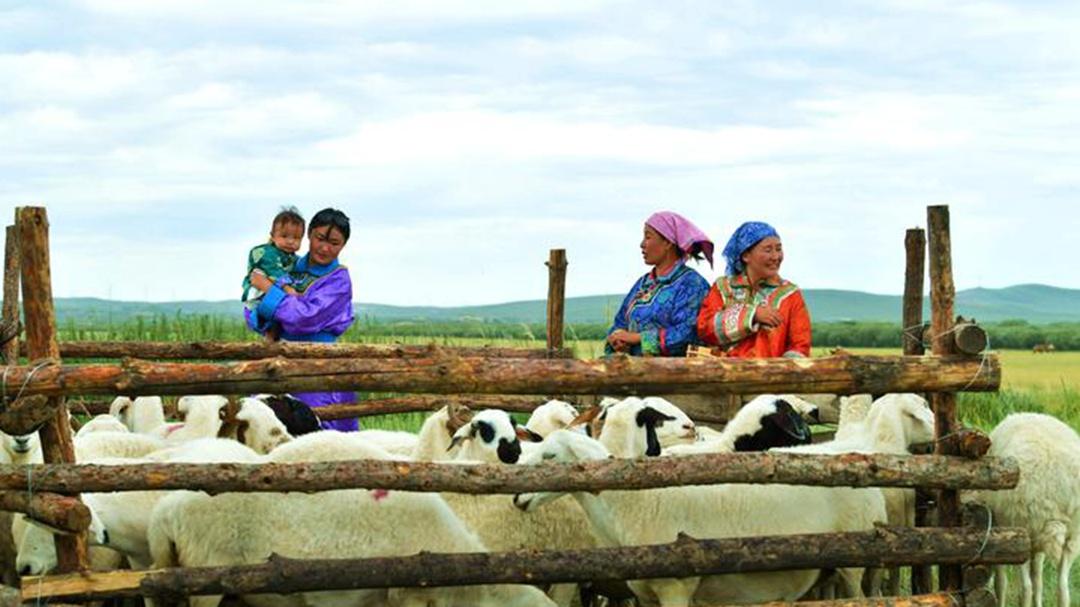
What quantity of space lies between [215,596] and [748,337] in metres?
4.60

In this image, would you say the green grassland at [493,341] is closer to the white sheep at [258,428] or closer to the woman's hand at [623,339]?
the woman's hand at [623,339]

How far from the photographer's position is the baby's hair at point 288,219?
11117 mm

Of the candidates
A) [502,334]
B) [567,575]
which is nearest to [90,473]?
[567,575]

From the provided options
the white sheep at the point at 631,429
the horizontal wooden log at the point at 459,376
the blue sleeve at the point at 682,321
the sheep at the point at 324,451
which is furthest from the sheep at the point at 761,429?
the sheep at the point at 324,451

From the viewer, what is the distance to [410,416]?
1623cm

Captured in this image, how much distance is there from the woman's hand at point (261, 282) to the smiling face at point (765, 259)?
3.55 meters

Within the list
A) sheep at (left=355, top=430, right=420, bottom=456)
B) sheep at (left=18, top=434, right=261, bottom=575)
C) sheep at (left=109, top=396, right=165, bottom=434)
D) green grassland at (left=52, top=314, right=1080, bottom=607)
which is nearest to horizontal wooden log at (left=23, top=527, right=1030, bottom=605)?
sheep at (left=18, top=434, right=261, bottom=575)

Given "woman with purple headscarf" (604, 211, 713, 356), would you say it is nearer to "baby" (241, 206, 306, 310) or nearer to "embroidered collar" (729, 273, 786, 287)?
"embroidered collar" (729, 273, 786, 287)

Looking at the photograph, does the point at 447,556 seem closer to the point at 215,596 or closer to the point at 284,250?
the point at 215,596

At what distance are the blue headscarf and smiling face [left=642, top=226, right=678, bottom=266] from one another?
459 mm

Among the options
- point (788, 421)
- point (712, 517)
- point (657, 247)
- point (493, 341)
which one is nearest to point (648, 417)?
point (788, 421)

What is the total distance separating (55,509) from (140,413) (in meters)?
4.27

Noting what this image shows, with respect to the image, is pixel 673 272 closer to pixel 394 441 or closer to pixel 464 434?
pixel 394 441

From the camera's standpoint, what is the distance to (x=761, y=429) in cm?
845
